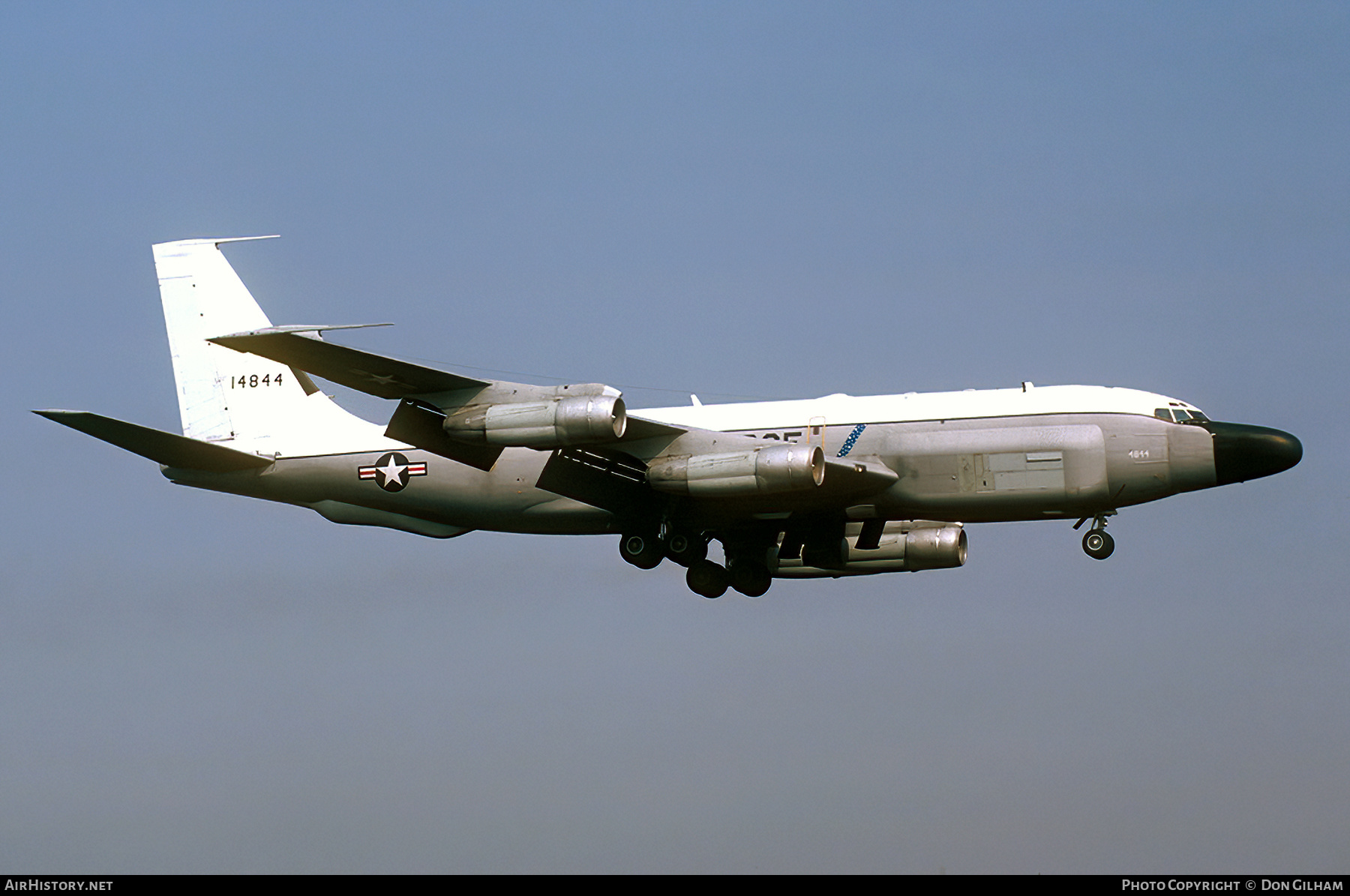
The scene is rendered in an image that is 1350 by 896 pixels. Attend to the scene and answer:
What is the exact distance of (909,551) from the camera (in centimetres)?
4912

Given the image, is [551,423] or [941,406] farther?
[941,406]

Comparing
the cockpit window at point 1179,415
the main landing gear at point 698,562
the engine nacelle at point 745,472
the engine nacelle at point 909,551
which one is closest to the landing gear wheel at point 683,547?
the main landing gear at point 698,562

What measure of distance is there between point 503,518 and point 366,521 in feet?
13.3

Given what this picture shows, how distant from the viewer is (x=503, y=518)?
152ft

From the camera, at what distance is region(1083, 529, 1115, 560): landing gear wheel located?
143 feet

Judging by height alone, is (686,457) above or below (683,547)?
above

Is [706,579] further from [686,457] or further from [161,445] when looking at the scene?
[161,445]

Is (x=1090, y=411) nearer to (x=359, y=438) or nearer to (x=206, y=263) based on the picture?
(x=359, y=438)

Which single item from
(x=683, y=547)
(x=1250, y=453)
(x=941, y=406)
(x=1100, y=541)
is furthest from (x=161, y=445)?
(x=1250, y=453)

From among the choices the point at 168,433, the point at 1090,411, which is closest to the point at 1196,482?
the point at 1090,411

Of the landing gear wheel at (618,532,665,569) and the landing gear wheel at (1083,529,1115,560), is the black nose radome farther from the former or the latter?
the landing gear wheel at (618,532,665,569)

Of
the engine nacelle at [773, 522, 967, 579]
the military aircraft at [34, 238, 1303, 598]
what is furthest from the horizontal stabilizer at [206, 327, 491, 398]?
the engine nacelle at [773, 522, 967, 579]

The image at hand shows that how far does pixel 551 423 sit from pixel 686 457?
3.86 m

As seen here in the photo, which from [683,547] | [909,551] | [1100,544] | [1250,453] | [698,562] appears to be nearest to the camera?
[1250,453]
